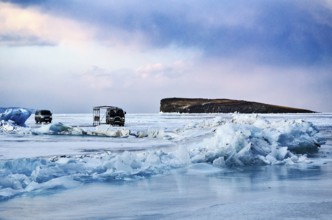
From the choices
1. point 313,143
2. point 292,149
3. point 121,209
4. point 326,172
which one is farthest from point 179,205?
point 313,143

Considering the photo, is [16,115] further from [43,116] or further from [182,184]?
[182,184]

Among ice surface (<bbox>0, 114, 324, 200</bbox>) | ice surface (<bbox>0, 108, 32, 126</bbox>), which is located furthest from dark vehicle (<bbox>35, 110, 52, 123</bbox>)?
ice surface (<bbox>0, 114, 324, 200</bbox>)

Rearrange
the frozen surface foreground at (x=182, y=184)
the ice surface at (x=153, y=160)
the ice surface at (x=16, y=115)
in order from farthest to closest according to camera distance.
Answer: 1. the ice surface at (x=16, y=115)
2. the ice surface at (x=153, y=160)
3. the frozen surface foreground at (x=182, y=184)

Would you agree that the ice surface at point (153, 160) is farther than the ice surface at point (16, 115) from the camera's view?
No

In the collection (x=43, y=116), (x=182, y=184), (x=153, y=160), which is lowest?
(x=182, y=184)

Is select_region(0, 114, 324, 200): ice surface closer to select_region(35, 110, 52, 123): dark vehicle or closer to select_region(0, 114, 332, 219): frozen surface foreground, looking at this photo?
select_region(0, 114, 332, 219): frozen surface foreground

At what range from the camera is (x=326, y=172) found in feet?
28.8

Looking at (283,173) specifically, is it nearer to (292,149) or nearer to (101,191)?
(101,191)

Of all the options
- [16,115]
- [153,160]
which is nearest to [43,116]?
[16,115]

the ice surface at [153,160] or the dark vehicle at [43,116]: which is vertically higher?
the dark vehicle at [43,116]

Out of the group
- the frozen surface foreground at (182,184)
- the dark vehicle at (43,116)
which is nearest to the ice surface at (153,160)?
the frozen surface foreground at (182,184)

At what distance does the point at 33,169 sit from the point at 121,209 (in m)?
3.29

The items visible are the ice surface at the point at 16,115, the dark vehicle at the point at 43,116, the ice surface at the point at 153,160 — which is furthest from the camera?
the dark vehicle at the point at 43,116

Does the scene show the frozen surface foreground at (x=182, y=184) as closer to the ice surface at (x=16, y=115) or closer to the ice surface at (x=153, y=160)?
the ice surface at (x=153, y=160)
